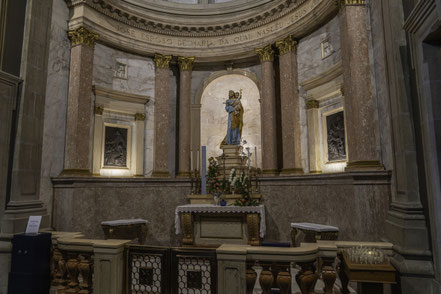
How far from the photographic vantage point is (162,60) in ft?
36.9

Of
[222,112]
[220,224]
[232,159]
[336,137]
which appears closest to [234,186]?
[220,224]

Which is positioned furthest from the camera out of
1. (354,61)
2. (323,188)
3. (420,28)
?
(323,188)

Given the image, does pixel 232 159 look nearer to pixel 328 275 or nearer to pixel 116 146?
pixel 116 146

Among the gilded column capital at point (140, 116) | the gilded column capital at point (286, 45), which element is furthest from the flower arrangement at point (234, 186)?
the gilded column capital at point (286, 45)

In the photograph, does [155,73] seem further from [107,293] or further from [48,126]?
[107,293]

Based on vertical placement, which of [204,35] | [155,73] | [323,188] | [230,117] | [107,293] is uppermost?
[204,35]

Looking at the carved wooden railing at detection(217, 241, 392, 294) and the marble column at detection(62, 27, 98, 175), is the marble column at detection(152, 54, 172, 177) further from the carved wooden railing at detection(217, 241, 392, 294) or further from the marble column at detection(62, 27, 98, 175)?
the carved wooden railing at detection(217, 241, 392, 294)

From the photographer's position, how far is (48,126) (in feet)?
26.4

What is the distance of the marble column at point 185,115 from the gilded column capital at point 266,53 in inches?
105

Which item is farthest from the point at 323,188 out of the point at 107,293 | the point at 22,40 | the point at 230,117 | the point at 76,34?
the point at 76,34

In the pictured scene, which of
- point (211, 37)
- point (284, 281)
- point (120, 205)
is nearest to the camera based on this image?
point (284, 281)

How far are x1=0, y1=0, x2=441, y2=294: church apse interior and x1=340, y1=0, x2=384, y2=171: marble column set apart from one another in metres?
0.04

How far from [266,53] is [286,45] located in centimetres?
81

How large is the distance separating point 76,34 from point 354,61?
7.86m
